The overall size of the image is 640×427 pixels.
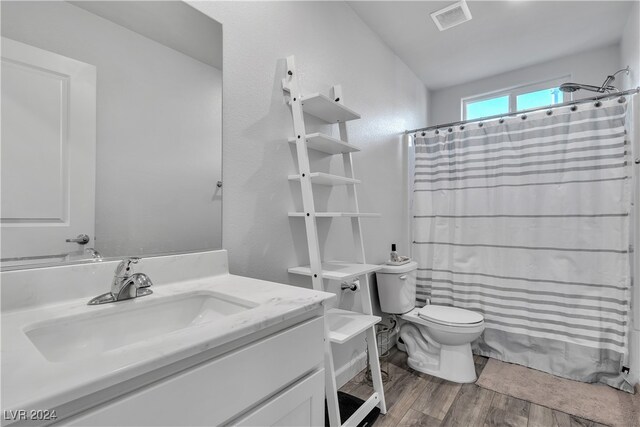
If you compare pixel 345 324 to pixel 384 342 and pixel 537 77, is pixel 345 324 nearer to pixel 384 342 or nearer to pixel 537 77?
pixel 384 342

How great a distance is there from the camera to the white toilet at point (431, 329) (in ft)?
6.44

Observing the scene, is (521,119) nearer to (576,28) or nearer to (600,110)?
(600,110)

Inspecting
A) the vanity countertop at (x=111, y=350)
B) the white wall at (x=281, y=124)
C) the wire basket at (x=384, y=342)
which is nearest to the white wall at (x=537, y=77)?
the white wall at (x=281, y=124)

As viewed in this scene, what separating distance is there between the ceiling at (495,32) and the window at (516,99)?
0.22m

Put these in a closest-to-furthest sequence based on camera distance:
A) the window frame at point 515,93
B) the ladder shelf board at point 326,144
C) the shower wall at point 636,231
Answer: the ladder shelf board at point 326,144 → the shower wall at point 636,231 → the window frame at point 515,93

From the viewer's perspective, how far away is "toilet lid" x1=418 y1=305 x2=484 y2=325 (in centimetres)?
197

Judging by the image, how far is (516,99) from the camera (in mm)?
2961

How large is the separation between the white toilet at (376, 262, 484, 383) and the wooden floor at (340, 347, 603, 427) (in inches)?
3.6

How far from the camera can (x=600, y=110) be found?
6.50ft

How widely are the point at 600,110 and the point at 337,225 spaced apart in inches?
75.0

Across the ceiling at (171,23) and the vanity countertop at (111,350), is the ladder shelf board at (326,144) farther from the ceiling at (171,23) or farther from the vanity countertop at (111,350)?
the vanity countertop at (111,350)

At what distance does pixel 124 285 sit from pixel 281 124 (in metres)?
1.01

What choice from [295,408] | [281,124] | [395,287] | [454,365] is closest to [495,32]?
[281,124]

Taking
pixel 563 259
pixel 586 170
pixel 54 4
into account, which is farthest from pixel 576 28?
pixel 54 4
